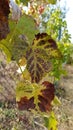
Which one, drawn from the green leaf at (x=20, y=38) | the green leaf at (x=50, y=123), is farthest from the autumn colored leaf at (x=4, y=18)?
the green leaf at (x=50, y=123)

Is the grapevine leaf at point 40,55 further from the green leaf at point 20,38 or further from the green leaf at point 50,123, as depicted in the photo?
the green leaf at point 50,123

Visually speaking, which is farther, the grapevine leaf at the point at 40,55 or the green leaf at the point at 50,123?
the green leaf at the point at 50,123

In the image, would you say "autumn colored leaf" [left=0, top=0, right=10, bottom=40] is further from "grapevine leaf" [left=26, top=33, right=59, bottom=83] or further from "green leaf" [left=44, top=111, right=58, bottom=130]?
"green leaf" [left=44, top=111, right=58, bottom=130]

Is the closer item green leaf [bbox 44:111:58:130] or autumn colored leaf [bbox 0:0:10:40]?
autumn colored leaf [bbox 0:0:10:40]

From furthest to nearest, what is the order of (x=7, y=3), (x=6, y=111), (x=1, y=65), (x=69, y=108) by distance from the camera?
(x=69, y=108) < (x=1, y=65) < (x=6, y=111) < (x=7, y=3)

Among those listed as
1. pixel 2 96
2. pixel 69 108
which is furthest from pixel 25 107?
pixel 69 108

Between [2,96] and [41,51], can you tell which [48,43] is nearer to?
[41,51]

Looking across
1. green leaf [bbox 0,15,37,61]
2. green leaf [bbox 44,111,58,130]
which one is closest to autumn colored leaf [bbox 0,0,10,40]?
green leaf [bbox 0,15,37,61]
